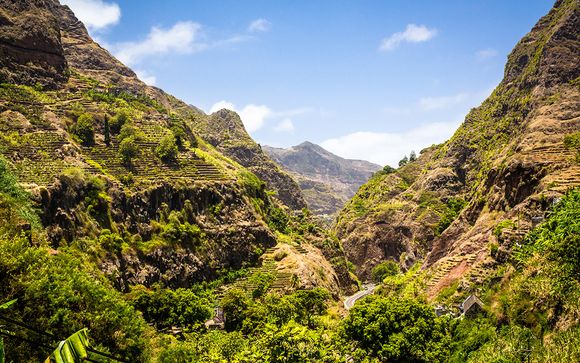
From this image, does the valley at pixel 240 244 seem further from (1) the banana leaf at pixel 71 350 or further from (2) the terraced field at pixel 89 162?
(2) the terraced field at pixel 89 162

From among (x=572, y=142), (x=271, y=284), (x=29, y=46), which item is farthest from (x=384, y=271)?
(x=29, y=46)

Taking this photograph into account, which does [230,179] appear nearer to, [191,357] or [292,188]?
[191,357]

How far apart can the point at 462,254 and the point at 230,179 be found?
5119 cm

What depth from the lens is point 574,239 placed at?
38.4 meters

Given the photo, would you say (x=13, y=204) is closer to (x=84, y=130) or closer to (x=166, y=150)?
(x=84, y=130)

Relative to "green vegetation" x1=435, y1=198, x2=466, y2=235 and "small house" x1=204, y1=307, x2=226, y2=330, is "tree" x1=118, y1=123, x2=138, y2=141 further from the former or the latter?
"green vegetation" x1=435, y1=198, x2=466, y2=235

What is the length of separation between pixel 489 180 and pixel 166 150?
2679 inches

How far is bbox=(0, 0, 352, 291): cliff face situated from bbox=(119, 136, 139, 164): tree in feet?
0.71

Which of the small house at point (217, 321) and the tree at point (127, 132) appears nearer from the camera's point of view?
the small house at point (217, 321)

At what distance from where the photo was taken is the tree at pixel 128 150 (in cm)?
8522

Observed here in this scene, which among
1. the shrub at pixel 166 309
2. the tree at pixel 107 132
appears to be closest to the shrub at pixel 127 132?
the tree at pixel 107 132

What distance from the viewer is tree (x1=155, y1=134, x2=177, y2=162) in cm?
9019

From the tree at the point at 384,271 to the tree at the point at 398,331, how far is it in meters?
79.5

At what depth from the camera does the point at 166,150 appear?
9044 cm
